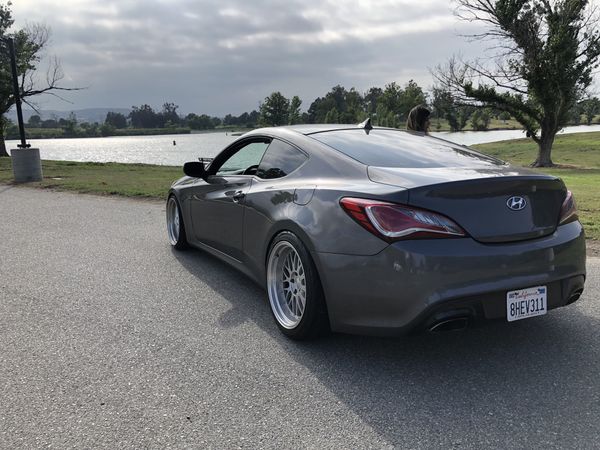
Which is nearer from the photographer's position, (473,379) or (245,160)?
(473,379)

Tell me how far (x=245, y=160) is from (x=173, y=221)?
6.46ft

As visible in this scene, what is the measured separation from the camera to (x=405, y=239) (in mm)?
2715

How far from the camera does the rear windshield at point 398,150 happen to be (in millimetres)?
3445

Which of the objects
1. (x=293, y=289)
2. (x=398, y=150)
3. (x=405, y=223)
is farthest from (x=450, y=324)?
(x=398, y=150)

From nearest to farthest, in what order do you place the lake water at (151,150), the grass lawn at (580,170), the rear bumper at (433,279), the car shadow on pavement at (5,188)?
the rear bumper at (433,279)
the grass lawn at (580,170)
the car shadow on pavement at (5,188)
the lake water at (151,150)

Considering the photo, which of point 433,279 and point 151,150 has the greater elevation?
point 151,150

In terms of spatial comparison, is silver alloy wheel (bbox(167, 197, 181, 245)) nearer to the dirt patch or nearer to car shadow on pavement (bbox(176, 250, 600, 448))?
car shadow on pavement (bbox(176, 250, 600, 448))

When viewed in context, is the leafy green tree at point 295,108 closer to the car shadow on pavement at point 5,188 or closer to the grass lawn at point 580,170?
the grass lawn at point 580,170

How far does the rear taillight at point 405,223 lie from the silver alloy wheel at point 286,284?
70cm

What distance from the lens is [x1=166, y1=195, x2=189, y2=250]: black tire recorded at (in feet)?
19.1

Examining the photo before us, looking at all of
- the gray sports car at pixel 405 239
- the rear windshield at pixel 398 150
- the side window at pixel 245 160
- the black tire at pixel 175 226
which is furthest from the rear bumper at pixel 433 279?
the black tire at pixel 175 226

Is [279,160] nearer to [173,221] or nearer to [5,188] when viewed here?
[173,221]

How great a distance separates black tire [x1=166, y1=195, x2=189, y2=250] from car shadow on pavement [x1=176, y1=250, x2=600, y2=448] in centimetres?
210

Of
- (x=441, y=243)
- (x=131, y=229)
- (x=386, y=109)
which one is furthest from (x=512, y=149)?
(x=441, y=243)
